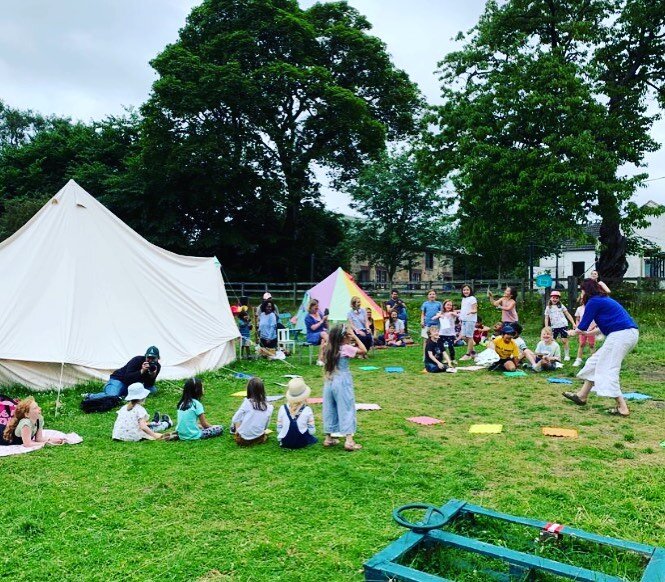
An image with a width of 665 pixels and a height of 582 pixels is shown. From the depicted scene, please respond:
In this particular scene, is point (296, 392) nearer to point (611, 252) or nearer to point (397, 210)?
point (611, 252)

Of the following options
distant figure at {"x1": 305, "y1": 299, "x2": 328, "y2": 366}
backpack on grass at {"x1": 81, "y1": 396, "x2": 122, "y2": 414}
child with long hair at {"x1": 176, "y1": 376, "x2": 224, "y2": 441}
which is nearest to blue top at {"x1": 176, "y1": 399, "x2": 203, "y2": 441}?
child with long hair at {"x1": 176, "y1": 376, "x2": 224, "y2": 441}

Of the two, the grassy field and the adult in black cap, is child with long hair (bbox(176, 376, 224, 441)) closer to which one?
the grassy field

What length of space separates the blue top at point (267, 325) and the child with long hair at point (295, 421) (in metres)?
6.65

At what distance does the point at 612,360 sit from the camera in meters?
6.65

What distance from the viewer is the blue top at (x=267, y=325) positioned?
1229cm

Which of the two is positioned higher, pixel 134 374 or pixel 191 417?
pixel 134 374

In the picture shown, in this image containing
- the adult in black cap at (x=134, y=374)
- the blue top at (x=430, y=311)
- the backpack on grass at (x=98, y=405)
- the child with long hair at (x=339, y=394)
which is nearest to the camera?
the child with long hair at (x=339, y=394)

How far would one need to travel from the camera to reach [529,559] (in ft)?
9.45

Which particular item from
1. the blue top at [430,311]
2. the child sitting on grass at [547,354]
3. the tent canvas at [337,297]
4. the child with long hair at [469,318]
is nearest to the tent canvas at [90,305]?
the blue top at [430,311]

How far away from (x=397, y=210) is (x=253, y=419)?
20805 millimetres

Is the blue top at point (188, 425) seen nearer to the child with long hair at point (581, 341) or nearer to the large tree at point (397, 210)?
the child with long hair at point (581, 341)

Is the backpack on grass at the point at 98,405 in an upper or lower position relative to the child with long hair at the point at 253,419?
lower

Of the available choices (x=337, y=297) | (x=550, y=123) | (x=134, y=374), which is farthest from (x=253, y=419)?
(x=550, y=123)

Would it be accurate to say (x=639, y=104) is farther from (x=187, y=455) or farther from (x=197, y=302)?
(x=187, y=455)
